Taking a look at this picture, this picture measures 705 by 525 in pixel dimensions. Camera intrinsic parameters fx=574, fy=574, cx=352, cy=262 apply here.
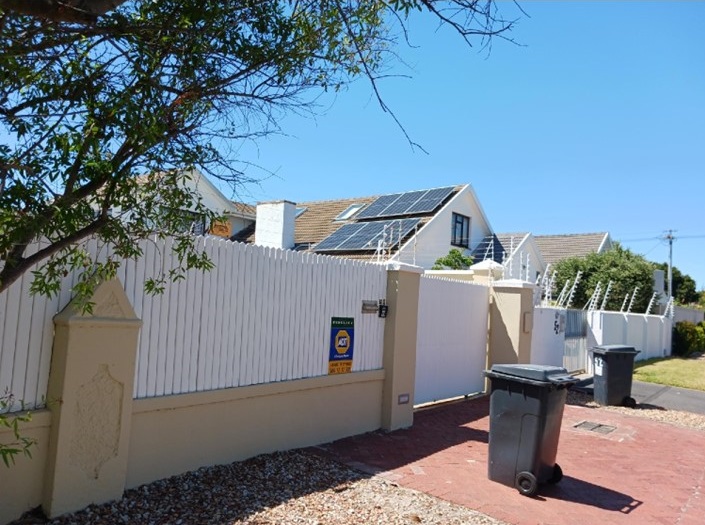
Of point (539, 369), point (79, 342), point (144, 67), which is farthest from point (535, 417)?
point (144, 67)

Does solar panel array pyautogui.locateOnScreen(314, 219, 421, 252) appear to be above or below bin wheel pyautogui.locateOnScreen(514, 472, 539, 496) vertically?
above

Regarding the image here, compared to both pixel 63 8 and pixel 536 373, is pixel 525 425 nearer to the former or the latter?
pixel 536 373

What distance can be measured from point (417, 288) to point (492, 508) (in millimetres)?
3651

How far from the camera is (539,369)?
6098 millimetres

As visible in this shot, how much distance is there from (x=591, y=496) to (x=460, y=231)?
60.7 ft

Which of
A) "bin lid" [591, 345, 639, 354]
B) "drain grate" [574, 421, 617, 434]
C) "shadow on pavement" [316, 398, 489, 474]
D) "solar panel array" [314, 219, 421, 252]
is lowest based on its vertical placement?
Answer: "drain grate" [574, 421, 617, 434]

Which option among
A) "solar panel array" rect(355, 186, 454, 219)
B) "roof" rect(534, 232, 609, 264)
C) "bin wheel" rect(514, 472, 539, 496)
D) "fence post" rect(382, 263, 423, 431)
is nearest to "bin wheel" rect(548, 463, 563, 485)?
"bin wheel" rect(514, 472, 539, 496)

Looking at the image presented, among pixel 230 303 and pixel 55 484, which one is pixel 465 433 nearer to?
pixel 230 303

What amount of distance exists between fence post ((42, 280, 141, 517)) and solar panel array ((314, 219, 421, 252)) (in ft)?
47.6

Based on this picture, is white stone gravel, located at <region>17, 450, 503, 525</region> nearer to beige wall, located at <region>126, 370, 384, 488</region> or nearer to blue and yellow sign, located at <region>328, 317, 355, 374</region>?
beige wall, located at <region>126, 370, 384, 488</region>

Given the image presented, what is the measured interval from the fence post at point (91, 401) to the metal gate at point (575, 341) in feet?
43.6

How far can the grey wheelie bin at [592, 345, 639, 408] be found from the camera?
1160 cm

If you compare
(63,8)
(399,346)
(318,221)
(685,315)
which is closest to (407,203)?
(318,221)

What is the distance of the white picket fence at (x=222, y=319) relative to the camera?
166 inches
